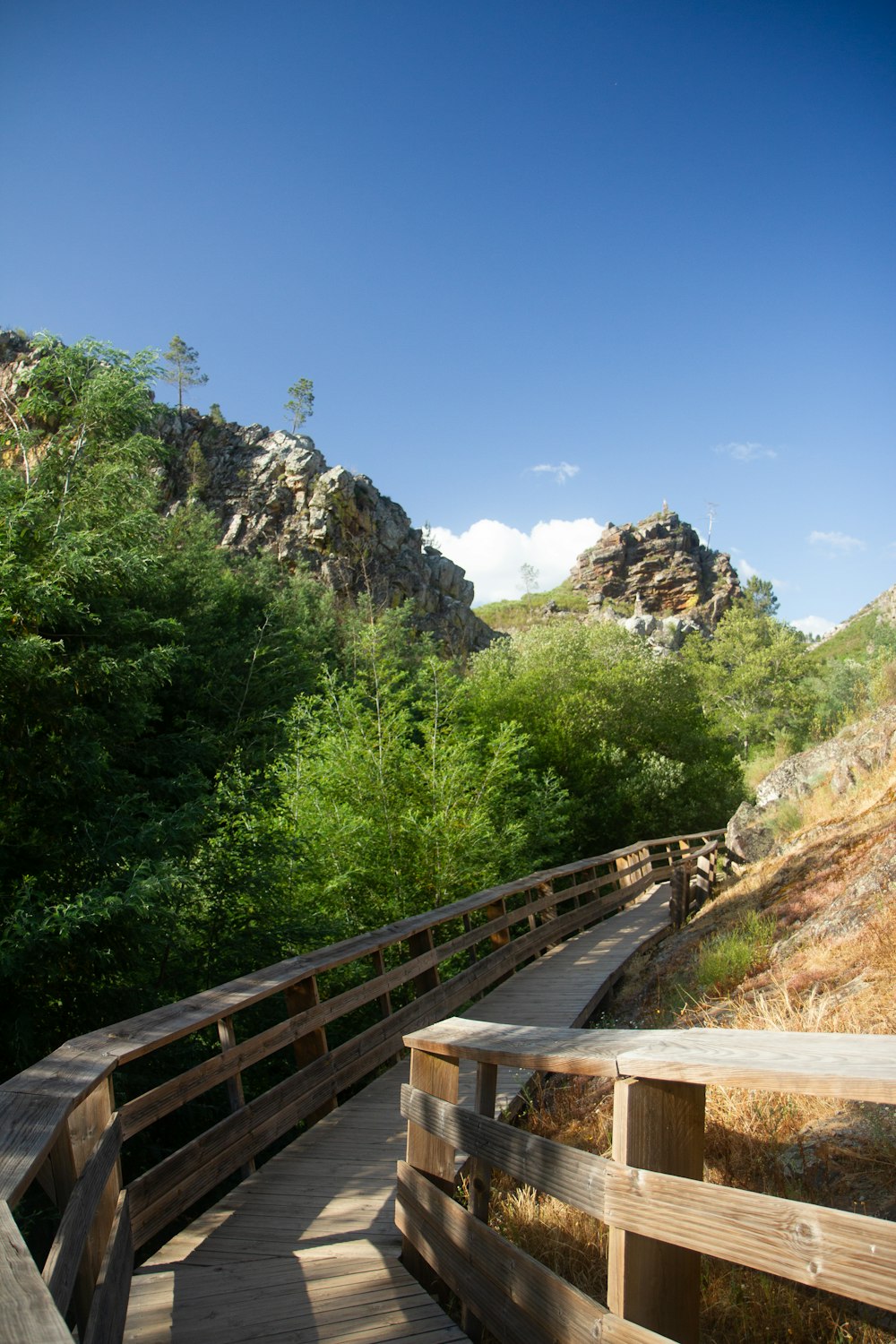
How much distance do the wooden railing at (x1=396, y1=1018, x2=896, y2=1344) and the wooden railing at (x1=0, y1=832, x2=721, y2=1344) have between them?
3.56 feet

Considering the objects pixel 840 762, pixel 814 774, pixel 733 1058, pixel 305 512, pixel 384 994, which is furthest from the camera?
pixel 305 512

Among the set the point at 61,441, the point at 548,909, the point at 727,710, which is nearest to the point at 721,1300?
the point at 548,909

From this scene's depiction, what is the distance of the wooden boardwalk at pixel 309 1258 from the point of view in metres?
2.65


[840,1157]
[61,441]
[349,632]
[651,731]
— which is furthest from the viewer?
[349,632]

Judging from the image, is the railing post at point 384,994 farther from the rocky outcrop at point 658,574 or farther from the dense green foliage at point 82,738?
the rocky outcrop at point 658,574

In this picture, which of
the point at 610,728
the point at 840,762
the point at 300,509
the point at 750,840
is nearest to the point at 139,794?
the point at 750,840

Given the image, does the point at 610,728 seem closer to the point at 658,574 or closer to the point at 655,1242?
the point at 655,1242

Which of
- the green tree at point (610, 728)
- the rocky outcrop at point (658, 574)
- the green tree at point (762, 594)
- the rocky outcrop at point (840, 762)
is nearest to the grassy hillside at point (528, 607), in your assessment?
the rocky outcrop at point (658, 574)

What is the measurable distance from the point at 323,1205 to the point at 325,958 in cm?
134

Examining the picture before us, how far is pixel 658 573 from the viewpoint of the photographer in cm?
10281

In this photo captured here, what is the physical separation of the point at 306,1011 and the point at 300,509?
39.1 meters

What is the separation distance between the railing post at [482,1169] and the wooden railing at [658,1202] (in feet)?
0.07

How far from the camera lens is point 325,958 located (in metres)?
4.97

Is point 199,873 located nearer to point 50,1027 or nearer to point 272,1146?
point 50,1027
